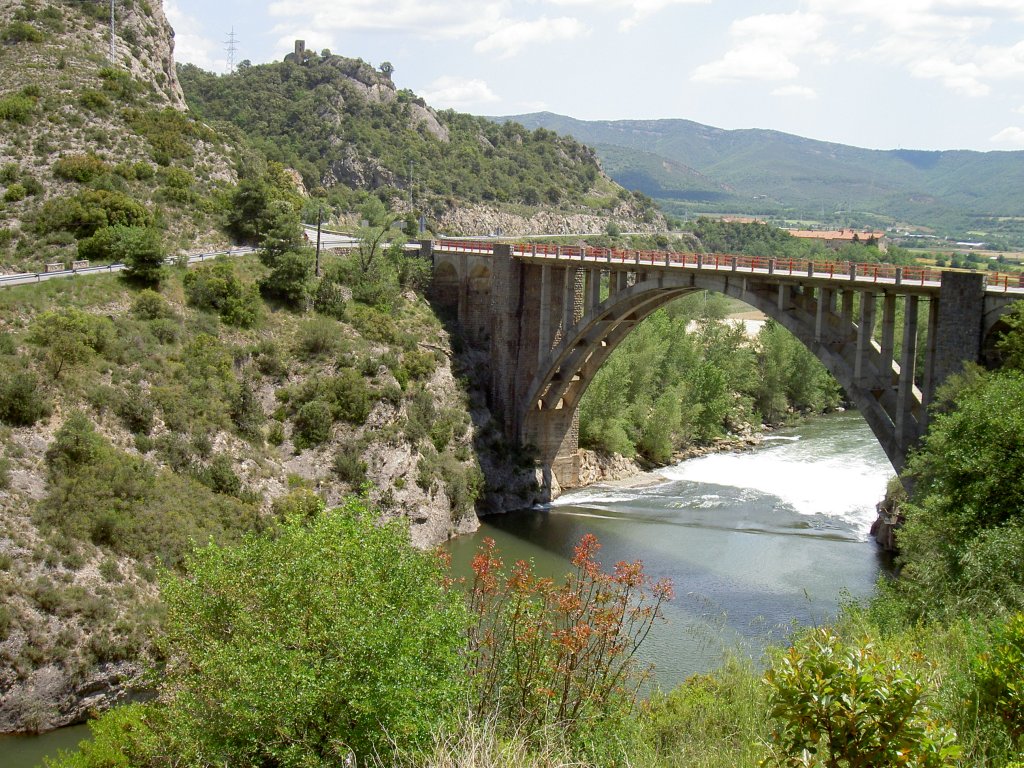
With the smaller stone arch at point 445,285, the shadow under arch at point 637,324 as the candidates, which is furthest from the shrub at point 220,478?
the smaller stone arch at point 445,285

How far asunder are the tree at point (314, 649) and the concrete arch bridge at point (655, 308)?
13.6 m

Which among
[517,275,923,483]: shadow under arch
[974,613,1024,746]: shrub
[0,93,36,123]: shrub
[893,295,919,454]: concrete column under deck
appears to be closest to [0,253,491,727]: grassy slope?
[517,275,923,483]: shadow under arch

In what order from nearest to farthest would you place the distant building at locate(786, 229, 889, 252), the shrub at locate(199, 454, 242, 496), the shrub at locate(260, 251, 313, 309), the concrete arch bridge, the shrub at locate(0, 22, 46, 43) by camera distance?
the concrete arch bridge
the shrub at locate(199, 454, 242, 496)
the shrub at locate(260, 251, 313, 309)
the shrub at locate(0, 22, 46, 43)
the distant building at locate(786, 229, 889, 252)

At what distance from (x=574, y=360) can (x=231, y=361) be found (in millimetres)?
12533

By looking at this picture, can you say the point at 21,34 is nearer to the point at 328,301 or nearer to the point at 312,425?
the point at 328,301

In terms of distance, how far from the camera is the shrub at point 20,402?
25797 millimetres

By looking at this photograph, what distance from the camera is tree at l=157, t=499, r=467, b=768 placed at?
12945 mm

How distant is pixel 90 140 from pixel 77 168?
351 centimetres

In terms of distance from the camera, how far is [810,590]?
28125 millimetres

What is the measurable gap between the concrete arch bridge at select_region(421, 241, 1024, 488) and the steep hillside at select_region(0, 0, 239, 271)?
439 inches

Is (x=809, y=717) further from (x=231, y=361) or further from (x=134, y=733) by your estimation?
(x=231, y=361)

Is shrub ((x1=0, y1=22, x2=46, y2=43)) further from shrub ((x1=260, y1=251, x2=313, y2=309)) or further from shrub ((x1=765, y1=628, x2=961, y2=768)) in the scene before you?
shrub ((x1=765, y1=628, x2=961, y2=768))

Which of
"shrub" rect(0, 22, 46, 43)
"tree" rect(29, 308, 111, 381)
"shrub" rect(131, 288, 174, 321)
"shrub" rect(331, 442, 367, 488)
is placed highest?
"shrub" rect(0, 22, 46, 43)

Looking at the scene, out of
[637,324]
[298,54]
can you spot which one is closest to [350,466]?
[637,324]
